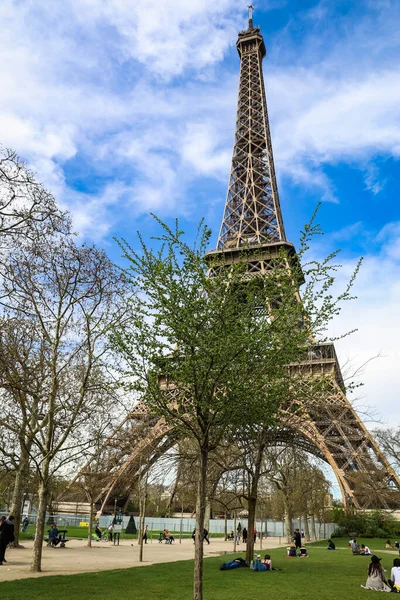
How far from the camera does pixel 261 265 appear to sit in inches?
1780

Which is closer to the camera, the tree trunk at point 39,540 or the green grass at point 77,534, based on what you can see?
the tree trunk at point 39,540

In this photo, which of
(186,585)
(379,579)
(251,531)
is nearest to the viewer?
(186,585)

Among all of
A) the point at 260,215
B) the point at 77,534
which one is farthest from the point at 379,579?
the point at 260,215

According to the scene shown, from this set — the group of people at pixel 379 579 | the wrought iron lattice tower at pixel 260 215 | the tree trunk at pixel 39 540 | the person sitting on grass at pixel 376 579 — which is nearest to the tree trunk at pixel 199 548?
the group of people at pixel 379 579

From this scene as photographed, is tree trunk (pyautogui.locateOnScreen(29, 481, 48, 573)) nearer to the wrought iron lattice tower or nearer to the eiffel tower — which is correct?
the eiffel tower

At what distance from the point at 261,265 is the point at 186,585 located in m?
34.0

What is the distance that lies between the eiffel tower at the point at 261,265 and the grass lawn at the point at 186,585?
6875 millimetres

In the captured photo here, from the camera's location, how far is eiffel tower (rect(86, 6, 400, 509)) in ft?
105

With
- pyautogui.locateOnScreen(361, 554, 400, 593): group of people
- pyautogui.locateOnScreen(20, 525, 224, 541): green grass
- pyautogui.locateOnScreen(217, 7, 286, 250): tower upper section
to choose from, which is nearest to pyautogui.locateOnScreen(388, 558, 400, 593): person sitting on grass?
pyautogui.locateOnScreen(361, 554, 400, 593): group of people

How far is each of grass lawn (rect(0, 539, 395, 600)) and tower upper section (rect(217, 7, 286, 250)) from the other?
37.6 m

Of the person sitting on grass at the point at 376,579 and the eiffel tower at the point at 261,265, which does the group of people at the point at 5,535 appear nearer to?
the eiffel tower at the point at 261,265

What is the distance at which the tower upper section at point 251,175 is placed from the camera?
55.9 meters

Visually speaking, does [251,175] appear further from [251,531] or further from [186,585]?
[186,585]

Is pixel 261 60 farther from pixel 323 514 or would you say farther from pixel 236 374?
pixel 236 374
